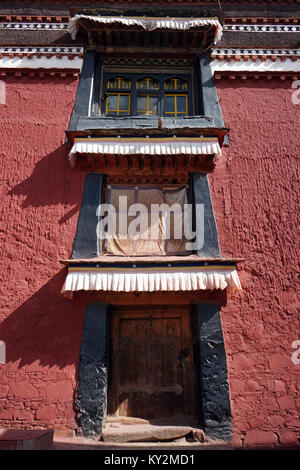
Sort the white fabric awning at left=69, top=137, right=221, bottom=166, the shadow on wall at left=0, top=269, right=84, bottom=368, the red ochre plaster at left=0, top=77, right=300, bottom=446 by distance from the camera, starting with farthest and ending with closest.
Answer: the white fabric awning at left=69, top=137, right=221, bottom=166, the shadow on wall at left=0, top=269, right=84, bottom=368, the red ochre plaster at left=0, top=77, right=300, bottom=446

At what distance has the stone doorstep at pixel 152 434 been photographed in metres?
5.07

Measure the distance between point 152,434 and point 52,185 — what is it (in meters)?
4.35

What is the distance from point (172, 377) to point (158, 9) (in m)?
7.12

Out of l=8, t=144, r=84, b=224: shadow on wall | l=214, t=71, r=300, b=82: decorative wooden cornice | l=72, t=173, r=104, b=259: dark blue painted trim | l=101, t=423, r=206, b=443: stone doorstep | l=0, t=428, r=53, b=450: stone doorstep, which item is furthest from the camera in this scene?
l=214, t=71, r=300, b=82: decorative wooden cornice

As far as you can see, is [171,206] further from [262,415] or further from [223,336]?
[262,415]

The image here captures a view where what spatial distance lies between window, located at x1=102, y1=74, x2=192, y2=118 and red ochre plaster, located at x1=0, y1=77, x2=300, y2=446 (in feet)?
2.44

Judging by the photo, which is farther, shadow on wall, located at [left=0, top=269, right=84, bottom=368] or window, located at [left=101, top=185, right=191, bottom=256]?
window, located at [left=101, top=185, right=191, bottom=256]

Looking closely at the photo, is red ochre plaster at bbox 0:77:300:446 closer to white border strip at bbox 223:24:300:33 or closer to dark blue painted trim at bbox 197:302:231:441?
dark blue painted trim at bbox 197:302:231:441

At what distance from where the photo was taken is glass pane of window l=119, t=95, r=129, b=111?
7.23 m

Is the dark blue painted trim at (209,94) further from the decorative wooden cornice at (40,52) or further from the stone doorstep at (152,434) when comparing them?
the stone doorstep at (152,434)

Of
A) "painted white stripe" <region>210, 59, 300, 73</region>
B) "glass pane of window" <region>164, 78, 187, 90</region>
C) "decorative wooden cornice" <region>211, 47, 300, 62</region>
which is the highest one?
"decorative wooden cornice" <region>211, 47, 300, 62</region>

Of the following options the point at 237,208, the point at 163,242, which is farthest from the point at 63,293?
the point at 237,208

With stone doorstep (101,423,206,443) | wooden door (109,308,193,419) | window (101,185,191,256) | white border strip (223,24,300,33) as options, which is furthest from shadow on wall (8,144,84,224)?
white border strip (223,24,300,33)

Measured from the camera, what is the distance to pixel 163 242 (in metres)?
6.17
